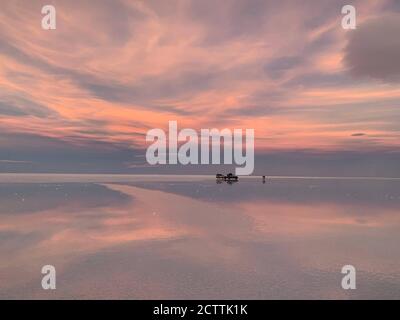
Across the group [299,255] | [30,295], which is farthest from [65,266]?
[299,255]

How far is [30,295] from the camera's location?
19.6m

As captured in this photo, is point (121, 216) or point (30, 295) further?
point (121, 216)
